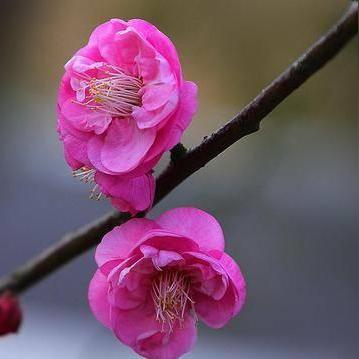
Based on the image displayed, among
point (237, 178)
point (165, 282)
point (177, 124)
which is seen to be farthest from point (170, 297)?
point (237, 178)

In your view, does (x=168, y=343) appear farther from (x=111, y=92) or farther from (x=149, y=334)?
(x=111, y=92)

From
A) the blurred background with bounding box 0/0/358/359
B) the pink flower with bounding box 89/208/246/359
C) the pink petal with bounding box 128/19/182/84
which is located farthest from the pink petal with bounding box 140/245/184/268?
the blurred background with bounding box 0/0/358/359

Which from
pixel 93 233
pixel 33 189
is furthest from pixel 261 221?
pixel 93 233

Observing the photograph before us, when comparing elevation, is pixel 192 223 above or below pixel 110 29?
below

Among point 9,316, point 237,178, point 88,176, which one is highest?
point 88,176

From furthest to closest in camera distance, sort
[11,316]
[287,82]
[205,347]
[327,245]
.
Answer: [327,245]
[205,347]
[11,316]
[287,82]

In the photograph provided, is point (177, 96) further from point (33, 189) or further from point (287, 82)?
point (33, 189)
